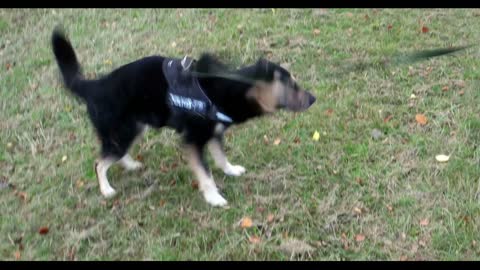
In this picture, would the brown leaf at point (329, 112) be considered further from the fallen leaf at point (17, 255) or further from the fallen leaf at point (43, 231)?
the fallen leaf at point (17, 255)

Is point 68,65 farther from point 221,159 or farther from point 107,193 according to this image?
point 221,159

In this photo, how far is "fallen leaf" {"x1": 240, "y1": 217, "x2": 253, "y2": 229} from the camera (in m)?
4.06

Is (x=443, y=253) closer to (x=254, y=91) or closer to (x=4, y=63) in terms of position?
(x=254, y=91)

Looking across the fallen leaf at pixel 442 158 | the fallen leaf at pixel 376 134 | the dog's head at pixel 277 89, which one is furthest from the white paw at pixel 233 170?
the fallen leaf at pixel 442 158

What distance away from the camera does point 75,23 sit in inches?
307

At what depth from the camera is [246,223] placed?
4082mm

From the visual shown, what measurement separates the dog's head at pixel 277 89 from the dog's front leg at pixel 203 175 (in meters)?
0.67

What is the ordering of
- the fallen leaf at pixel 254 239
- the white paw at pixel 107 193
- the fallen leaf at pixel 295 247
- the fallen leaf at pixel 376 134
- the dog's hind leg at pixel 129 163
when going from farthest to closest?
1. the fallen leaf at pixel 376 134
2. the dog's hind leg at pixel 129 163
3. the white paw at pixel 107 193
4. the fallen leaf at pixel 254 239
5. the fallen leaf at pixel 295 247

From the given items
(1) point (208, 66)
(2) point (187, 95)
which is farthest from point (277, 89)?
(2) point (187, 95)

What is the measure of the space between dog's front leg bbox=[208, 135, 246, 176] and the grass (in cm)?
7

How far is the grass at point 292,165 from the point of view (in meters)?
3.94

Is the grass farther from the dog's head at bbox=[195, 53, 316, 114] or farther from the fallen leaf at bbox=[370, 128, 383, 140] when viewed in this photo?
the dog's head at bbox=[195, 53, 316, 114]

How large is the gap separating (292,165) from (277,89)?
1.06m

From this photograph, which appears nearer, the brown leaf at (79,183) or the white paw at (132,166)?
the brown leaf at (79,183)
